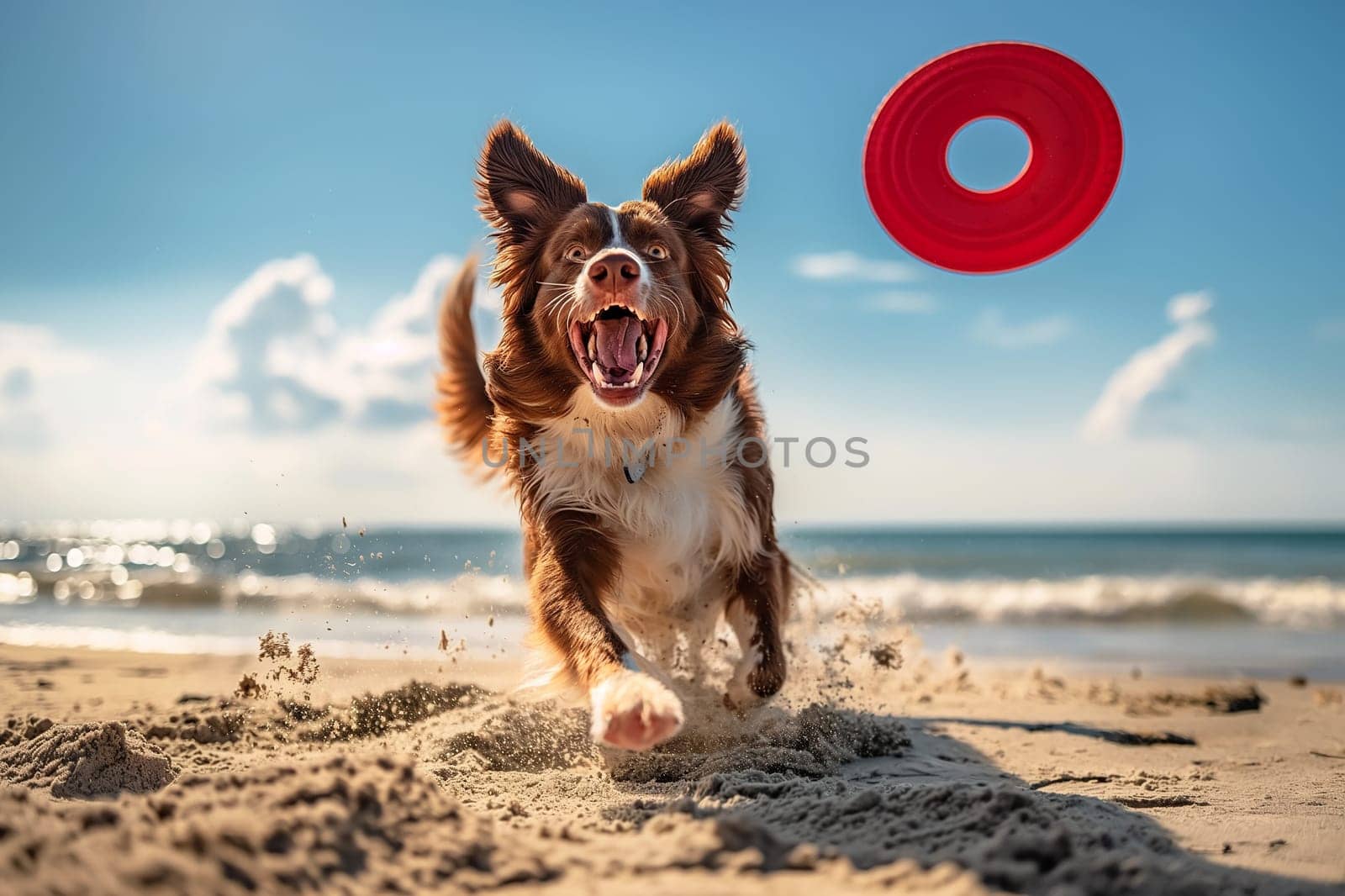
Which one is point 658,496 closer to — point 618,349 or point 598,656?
point 618,349

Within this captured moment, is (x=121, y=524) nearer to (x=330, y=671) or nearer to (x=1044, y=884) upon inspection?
(x=330, y=671)

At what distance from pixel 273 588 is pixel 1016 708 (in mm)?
13184

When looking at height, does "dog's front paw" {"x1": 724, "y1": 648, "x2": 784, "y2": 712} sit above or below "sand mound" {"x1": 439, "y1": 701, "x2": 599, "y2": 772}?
above

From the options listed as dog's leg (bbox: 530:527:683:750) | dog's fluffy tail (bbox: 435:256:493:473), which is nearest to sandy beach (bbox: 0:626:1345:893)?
dog's leg (bbox: 530:527:683:750)

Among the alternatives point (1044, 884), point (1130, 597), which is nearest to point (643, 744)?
point (1044, 884)

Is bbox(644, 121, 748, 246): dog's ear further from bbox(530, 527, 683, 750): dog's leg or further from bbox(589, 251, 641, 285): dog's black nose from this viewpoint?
bbox(530, 527, 683, 750): dog's leg

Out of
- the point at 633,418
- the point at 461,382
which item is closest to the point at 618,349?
the point at 633,418

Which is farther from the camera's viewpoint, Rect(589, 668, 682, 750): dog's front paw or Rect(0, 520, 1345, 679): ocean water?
Rect(0, 520, 1345, 679): ocean water

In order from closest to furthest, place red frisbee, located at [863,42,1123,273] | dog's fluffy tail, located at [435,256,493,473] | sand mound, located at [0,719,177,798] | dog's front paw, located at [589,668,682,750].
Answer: dog's front paw, located at [589,668,682,750]
sand mound, located at [0,719,177,798]
red frisbee, located at [863,42,1123,273]
dog's fluffy tail, located at [435,256,493,473]

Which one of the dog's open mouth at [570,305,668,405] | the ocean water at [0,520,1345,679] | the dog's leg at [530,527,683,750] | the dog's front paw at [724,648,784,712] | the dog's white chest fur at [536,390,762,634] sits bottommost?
the ocean water at [0,520,1345,679]

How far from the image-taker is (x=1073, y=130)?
172 inches

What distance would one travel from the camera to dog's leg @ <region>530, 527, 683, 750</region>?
2.97 m

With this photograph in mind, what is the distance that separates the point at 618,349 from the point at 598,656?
3.99 feet

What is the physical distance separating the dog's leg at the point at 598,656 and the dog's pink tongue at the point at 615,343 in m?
0.77
